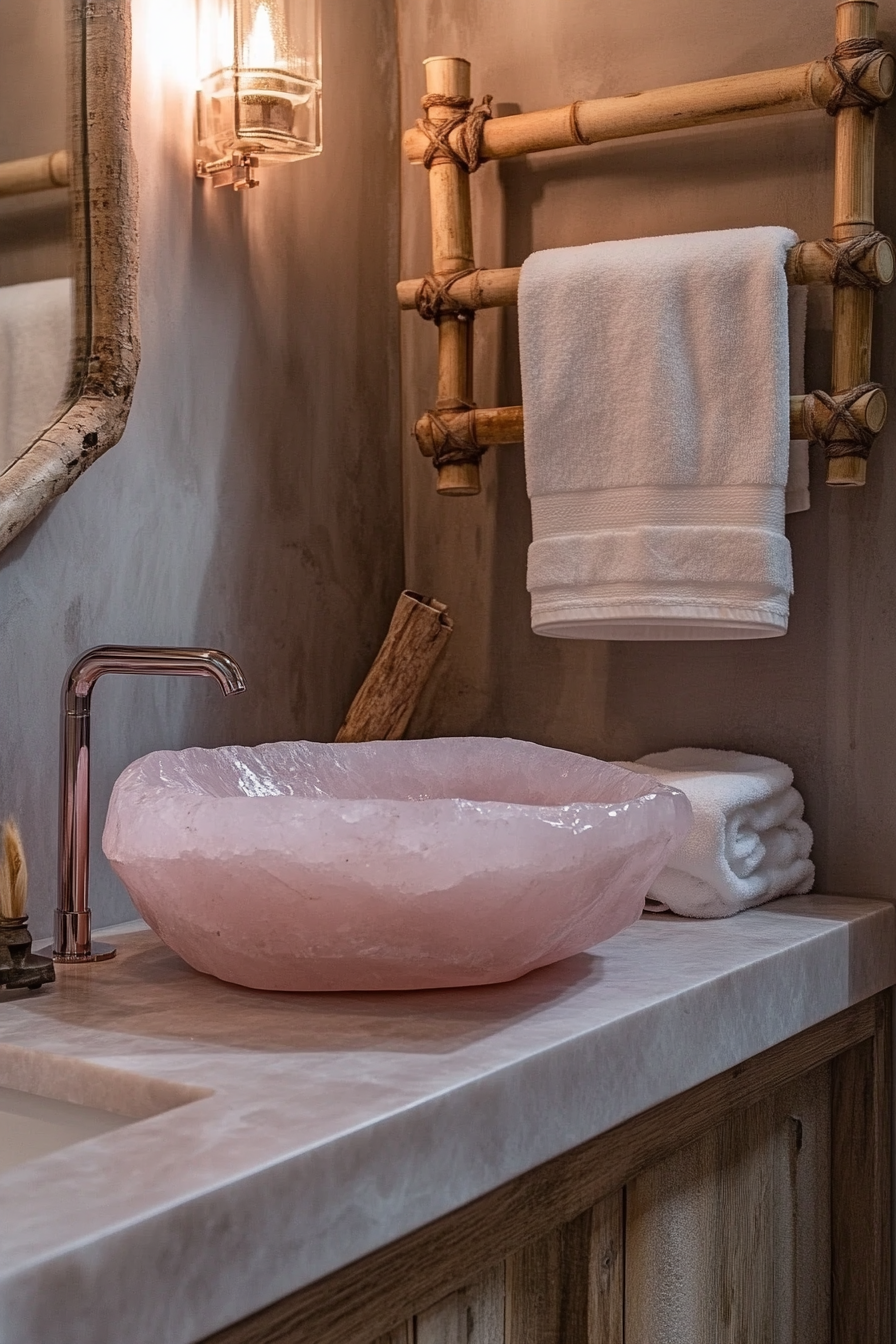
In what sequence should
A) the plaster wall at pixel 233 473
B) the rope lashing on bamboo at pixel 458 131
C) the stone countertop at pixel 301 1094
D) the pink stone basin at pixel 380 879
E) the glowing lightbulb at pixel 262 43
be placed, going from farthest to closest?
1. the rope lashing on bamboo at pixel 458 131
2. the glowing lightbulb at pixel 262 43
3. the plaster wall at pixel 233 473
4. the pink stone basin at pixel 380 879
5. the stone countertop at pixel 301 1094

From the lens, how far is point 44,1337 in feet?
1.80

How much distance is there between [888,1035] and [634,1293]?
0.48 metres

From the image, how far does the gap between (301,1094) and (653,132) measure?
3.56ft

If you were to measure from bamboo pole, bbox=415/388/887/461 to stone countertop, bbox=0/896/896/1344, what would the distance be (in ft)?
1.59

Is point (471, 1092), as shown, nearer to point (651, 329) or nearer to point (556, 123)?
point (651, 329)

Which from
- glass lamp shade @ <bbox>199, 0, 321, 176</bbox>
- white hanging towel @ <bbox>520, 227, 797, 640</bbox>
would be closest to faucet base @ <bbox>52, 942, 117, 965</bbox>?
white hanging towel @ <bbox>520, 227, 797, 640</bbox>

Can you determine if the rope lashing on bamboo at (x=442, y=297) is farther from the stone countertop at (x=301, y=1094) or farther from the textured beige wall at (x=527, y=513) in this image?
the stone countertop at (x=301, y=1094)

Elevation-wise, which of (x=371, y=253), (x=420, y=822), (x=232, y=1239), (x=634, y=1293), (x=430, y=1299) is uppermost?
(x=371, y=253)

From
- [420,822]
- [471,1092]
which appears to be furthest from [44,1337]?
[420,822]

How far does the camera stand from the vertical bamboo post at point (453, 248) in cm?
152

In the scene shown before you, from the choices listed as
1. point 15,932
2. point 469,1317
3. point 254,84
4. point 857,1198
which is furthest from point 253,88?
point 857,1198

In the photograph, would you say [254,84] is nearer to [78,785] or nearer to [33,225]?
[33,225]

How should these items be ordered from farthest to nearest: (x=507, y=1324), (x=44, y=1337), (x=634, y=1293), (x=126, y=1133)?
1. (x=634, y=1293)
2. (x=507, y=1324)
3. (x=126, y=1133)
4. (x=44, y=1337)

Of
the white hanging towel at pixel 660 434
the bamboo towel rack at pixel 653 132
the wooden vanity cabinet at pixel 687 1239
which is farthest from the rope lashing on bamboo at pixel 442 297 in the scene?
the wooden vanity cabinet at pixel 687 1239
